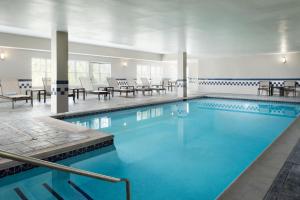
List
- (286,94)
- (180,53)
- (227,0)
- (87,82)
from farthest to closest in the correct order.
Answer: (286,94), (180,53), (87,82), (227,0)

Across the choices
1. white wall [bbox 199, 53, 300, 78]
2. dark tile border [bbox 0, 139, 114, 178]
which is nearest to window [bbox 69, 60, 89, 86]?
white wall [bbox 199, 53, 300, 78]

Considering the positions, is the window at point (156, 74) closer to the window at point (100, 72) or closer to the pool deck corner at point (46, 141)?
the window at point (100, 72)

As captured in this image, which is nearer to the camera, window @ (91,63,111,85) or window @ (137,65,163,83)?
window @ (91,63,111,85)

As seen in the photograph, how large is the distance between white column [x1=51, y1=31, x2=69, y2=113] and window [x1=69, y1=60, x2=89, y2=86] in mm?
5239

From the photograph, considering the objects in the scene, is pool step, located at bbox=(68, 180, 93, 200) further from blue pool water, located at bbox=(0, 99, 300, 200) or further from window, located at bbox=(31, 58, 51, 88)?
window, located at bbox=(31, 58, 51, 88)

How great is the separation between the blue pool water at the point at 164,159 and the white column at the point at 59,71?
0.65 meters

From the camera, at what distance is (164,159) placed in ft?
12.3

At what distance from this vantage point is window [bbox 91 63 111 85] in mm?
13041

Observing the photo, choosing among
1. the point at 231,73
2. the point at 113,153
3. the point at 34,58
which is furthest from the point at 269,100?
the point at 34,58

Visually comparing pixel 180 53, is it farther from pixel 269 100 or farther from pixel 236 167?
pixel 236 167

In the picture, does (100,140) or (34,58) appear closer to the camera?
(100,140)

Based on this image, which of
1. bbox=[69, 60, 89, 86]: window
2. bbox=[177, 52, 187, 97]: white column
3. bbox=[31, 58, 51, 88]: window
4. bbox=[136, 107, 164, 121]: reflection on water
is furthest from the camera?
bbox=[69, 60, 89, 86]: window

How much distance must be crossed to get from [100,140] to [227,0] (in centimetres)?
316

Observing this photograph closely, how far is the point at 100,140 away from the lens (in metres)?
4.20
